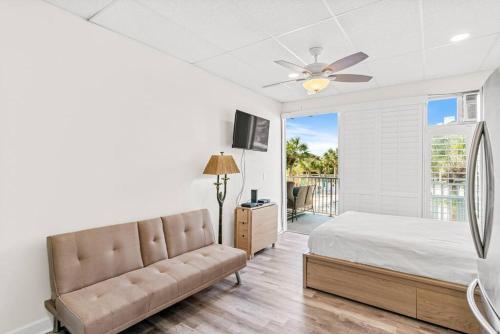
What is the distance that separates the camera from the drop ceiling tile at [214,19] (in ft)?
6.89

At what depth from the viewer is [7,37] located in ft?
Result: 6.22

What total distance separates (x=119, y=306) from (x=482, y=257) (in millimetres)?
2169

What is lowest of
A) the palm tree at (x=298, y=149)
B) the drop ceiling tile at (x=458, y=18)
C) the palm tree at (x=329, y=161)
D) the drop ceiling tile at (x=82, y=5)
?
the palm tree at (x=329, y=161)

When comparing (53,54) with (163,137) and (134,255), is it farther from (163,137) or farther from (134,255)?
(134,255)

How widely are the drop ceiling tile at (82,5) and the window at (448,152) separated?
436 centimetres

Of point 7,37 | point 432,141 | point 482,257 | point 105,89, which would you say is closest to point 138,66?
point 105,89

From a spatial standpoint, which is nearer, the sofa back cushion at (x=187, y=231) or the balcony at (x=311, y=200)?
the sofa back cushion at (x=187, y=231)

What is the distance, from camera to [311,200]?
668cm

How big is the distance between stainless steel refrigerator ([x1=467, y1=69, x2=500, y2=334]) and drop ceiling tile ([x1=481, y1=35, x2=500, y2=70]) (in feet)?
7.41

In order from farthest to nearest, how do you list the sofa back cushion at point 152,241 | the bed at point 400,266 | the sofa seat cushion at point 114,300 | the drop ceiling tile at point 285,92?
the drop ceiling tile at point 285,92, the sofa back cushion at point 152,241, the bed at point 400,266, the sofa seat cushion at point 114,300

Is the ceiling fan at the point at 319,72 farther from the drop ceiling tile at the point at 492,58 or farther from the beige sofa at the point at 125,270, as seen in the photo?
the beige sofa at the point at 125,270

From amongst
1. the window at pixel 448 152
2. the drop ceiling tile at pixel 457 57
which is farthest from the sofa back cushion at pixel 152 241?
the window at pixel 448 152

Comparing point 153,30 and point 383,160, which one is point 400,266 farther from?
point 153,30

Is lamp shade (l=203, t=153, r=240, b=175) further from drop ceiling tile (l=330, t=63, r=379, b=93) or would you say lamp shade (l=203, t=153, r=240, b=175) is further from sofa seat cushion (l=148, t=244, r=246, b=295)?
drop ceiling tile (l=330, t=63, r=379, b=93)
